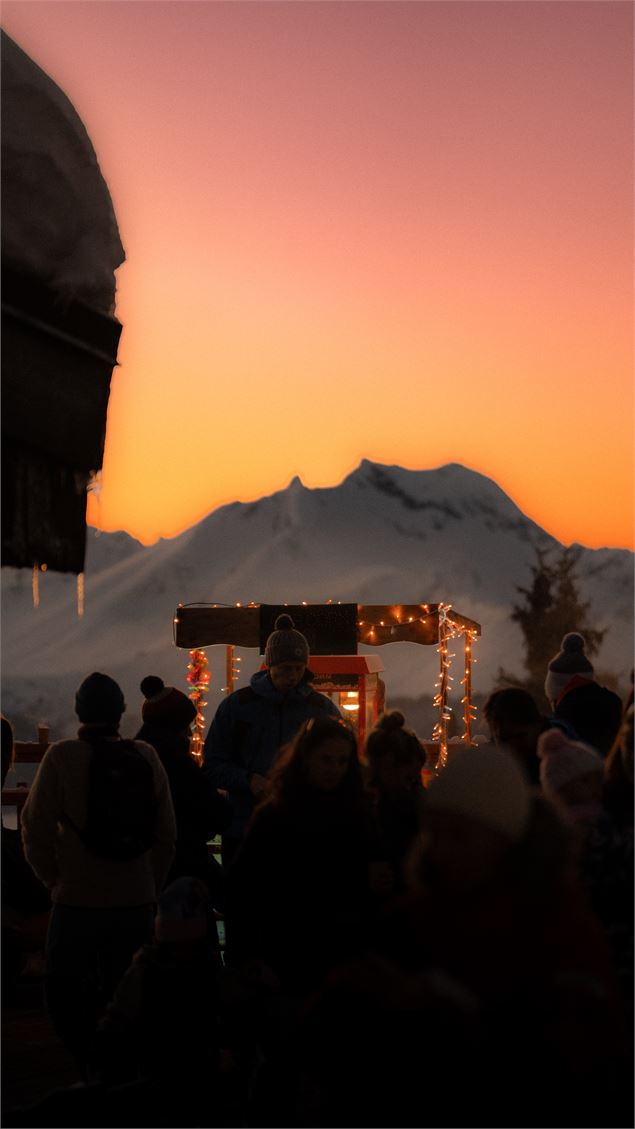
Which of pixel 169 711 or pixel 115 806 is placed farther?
pixel 169 711

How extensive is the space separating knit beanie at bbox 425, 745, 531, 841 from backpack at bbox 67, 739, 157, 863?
264 cm

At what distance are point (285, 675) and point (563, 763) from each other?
2637 millimetres

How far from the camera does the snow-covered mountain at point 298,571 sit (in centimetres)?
13975

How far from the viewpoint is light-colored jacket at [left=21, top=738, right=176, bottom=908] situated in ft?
16.3

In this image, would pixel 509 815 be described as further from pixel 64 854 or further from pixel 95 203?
pixel 64 854

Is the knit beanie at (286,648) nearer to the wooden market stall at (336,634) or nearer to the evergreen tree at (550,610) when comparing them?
the wooden market stall at (336,634)

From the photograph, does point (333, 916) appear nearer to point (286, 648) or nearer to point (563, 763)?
point (563, 763)

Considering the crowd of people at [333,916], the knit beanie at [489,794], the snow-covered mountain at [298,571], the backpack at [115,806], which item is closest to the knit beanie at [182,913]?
the crowd of people at [333,916]

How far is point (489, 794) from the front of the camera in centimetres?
251

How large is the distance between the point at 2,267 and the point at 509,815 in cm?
221

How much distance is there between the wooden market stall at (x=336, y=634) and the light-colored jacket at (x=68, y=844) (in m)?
11.5

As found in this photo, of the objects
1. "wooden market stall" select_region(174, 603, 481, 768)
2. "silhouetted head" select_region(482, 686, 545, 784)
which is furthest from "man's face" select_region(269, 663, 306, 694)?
"wooden market stall" select_region(174, 603, 481, 768)

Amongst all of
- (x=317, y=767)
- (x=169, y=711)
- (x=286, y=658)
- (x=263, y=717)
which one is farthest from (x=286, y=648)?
(x=317, y=767)

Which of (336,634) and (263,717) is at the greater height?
(336,634)
